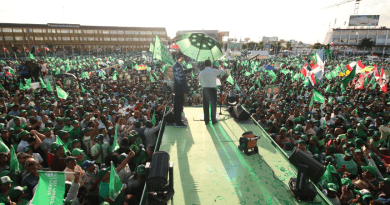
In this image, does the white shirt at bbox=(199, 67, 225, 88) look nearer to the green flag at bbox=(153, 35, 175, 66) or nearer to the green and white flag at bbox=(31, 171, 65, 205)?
the green flag at bbox=(153, 35, 175, 66)

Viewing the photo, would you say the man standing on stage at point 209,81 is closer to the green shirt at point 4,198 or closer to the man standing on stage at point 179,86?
the man standing on stage at point 179,86

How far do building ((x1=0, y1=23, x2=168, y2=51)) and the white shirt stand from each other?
6779cm

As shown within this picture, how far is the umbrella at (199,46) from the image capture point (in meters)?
6.39

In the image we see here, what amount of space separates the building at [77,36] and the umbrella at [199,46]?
66.8 m

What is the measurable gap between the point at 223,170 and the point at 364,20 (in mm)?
103355

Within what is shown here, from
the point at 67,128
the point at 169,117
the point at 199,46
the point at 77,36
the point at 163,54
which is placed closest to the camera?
the point at 67,128

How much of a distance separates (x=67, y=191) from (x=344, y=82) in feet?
37.3

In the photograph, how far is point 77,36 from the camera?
3046 inches

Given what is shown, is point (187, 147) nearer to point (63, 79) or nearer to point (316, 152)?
point (316, 152)

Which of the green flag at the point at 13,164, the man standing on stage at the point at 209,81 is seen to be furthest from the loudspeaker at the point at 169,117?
the green flag at the point at 13,164

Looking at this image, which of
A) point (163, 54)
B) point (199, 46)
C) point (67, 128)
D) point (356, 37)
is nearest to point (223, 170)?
point (199, 46)

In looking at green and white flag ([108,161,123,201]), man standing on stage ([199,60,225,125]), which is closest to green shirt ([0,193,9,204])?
green and white flag ([108,161,123,201])

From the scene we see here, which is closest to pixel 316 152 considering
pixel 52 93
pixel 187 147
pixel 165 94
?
pixel 187 147

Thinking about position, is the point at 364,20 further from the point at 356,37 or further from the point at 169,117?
the point at 169,117
